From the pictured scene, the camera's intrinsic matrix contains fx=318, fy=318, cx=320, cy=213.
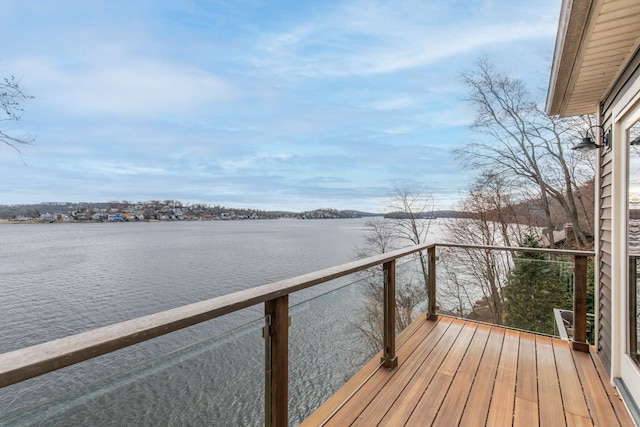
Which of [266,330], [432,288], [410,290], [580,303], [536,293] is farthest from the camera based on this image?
[432,288]

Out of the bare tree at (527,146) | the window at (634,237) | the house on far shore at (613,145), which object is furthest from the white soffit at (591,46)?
the bare tree at (527,146)

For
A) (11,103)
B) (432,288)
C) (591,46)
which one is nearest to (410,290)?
(432,288)

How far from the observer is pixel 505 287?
4285mm

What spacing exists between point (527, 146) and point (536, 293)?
27.7 ft

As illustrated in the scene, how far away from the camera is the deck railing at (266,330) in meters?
0.72

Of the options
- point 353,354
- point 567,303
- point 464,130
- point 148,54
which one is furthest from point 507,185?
point 148,54

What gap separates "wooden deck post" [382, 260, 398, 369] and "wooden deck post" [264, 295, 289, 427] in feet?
4.10

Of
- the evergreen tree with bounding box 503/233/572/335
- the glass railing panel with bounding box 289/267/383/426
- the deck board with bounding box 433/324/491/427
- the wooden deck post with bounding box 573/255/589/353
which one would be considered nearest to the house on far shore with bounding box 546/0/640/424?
the wooden deck post with bounding box 573/255/589/353

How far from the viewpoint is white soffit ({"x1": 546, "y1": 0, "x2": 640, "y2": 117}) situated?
1729 millimetres

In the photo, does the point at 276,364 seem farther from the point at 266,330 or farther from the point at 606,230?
the point at 606,230

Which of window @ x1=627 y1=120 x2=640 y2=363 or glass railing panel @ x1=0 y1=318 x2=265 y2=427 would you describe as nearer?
glass railing panel @ x1=0 y1=318 x2=265 y2=427

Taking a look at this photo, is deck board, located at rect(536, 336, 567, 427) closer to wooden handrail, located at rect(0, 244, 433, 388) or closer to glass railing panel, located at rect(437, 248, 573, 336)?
glass railing panel, located at rect(437, 248, 573, 336)

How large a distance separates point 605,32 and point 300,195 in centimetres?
3727

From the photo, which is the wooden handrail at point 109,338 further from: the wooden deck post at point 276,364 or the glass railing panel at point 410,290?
the glass railing panel at point 410,290
